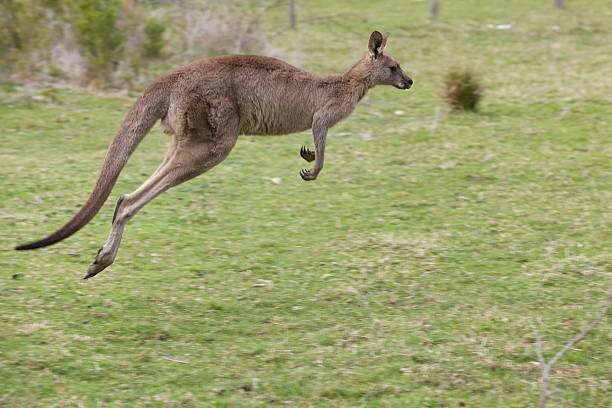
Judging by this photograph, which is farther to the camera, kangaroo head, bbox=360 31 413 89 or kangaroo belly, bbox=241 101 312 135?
kangaroo head, bbox=360 31 413 89

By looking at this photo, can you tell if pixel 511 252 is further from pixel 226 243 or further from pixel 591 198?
pixel 226 243

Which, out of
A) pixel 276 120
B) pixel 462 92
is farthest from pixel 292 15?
pixel 276 120

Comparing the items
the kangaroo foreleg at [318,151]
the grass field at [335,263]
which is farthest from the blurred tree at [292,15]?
the kangaroo foreleg at [318,151]

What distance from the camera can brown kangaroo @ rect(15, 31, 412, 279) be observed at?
186 inches

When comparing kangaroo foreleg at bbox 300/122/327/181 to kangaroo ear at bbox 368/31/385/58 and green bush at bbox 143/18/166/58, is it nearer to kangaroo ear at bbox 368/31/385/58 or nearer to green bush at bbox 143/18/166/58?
kangaroo ear at bbox 368/31/385/58

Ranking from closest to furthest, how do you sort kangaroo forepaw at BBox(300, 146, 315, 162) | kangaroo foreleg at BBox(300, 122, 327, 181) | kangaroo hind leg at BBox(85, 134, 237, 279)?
kangaroo hind leg at BBox(85, 134, 237, 279) < kangaroo foreleg at BBox(300, 122, 327, 181) < kangaroo forepaw at BBox(300, 146, 315, 162)

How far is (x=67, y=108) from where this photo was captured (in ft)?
29.0

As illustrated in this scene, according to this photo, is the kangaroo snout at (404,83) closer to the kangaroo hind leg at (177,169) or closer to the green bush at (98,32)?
the kangaroo hind leg at (177,169)

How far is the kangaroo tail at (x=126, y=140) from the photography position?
4.47 metres

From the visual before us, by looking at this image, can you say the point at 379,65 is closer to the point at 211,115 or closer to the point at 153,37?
the point at 211,115

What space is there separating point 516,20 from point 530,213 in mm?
7341

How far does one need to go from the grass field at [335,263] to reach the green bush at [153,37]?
909mm

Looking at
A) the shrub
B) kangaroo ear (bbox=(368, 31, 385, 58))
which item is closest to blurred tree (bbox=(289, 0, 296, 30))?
the shrub

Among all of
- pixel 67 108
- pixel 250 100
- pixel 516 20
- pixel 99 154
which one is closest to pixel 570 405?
pixel 250 100
